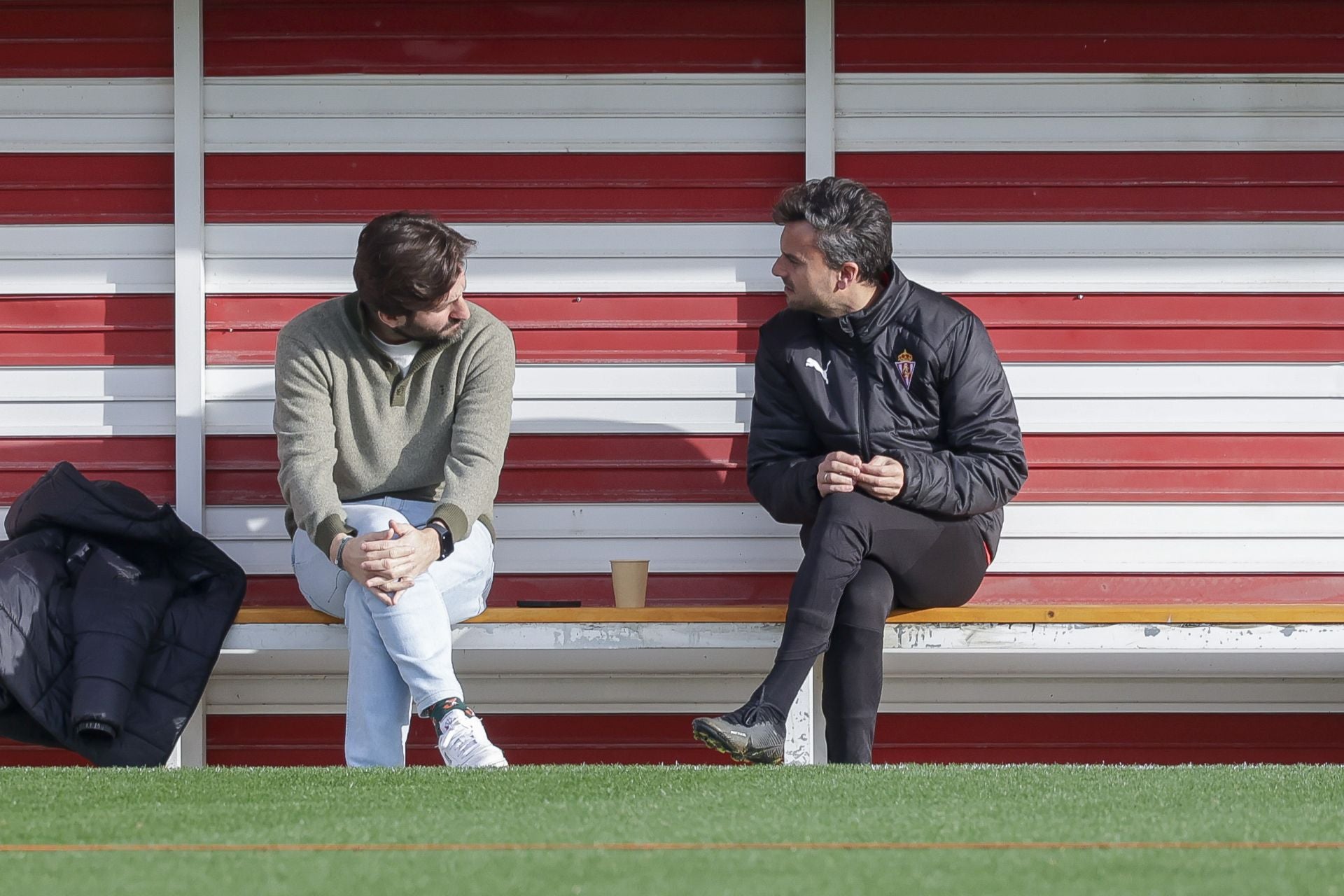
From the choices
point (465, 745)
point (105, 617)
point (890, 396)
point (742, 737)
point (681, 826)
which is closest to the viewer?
point (681, 826)

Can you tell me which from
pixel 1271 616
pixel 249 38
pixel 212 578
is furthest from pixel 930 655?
pixel 249 38

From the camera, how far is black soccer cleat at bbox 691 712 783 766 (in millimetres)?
2467

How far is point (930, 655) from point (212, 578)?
1641mm

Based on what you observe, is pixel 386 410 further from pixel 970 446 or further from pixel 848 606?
pixel 970 446

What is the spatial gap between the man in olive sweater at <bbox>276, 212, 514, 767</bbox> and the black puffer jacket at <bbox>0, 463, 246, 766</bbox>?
0.27m

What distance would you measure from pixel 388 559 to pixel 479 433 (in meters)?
0.42

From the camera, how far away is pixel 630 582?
331 cm

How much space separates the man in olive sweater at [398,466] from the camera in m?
2.71

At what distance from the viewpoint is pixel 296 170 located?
3664mm

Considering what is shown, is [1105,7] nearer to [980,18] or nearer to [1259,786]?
[980,18]

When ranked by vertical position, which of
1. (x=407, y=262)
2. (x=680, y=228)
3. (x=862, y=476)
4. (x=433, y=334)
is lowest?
(x=862, y=476)

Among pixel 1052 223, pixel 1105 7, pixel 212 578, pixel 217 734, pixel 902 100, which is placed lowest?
pixel 217 734

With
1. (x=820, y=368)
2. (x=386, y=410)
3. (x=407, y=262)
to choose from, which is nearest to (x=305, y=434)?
(x=386, y=410)

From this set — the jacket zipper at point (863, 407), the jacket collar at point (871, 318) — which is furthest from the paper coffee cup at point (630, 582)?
the jacket collar at point (871, 318)
